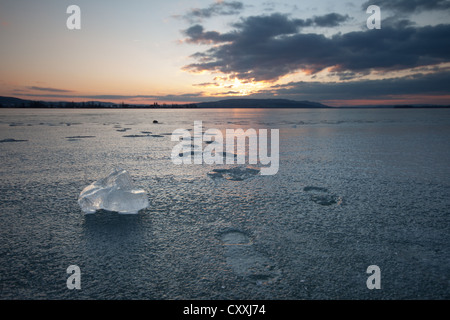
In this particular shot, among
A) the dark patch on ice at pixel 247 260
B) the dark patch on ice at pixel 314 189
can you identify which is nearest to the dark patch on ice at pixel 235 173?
the dark patch on ice at pixel 314 189

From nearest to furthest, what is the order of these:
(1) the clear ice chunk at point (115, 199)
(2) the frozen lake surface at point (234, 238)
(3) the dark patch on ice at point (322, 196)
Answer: (2) the frozen lake surface at point (234, 238), (1) the clear ice chunk at point (115, 199), (3) the dark patch on ice at point (322, 196)

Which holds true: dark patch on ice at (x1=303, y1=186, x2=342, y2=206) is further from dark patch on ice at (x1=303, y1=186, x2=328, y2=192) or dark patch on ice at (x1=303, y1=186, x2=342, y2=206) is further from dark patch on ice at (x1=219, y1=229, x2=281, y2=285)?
dark patch on ice at (x1=219, y1=229, x2=281, y2=285)

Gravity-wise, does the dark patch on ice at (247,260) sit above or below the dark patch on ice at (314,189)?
below

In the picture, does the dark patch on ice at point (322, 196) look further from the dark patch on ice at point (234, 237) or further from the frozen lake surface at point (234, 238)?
the dark patch on ice at point (234, 237)

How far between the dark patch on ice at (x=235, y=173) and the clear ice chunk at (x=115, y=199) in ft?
4.89

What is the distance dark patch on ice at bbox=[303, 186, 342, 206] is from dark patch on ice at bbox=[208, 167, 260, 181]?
97 centimetres

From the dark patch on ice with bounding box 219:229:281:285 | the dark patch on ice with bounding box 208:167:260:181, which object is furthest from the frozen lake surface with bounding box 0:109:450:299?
the dark patch on ice with bounding box 208:167:260:181

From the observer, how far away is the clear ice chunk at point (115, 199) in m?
2.43

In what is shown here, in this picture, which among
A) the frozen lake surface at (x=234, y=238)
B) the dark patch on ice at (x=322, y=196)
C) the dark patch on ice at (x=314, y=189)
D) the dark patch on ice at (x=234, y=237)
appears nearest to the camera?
the frozen lake surface at (x=234, y=238)

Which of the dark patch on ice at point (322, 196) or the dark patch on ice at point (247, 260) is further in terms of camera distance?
the dark patch on ice at point (322, 196)

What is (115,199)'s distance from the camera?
2.47 meters

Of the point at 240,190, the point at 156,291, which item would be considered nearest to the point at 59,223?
the point at 156,291

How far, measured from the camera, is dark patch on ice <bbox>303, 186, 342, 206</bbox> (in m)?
2.72

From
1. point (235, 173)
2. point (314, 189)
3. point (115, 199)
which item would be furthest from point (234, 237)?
point (235, 173)
